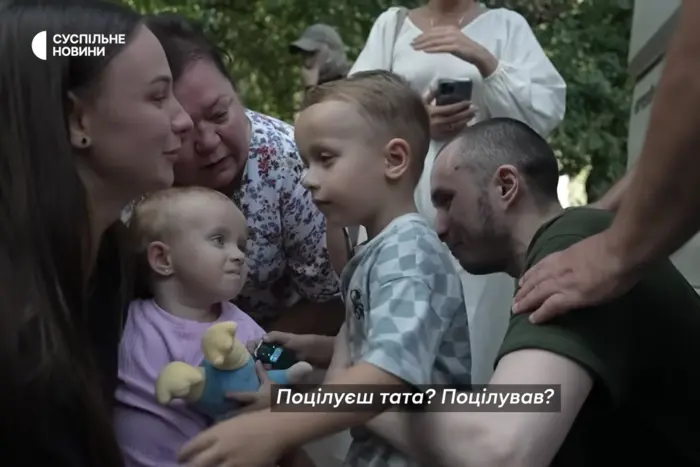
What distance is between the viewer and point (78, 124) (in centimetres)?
109

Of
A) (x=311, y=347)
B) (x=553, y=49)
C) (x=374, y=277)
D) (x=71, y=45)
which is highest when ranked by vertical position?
(x=71, y=45)

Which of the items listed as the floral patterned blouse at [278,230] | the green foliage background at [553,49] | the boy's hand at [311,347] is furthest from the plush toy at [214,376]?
the green foliage background at [553,49]

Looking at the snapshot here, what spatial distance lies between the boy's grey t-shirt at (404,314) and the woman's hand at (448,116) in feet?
2.22

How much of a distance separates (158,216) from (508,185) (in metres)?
0.51

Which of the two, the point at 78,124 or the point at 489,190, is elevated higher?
the point at 78,124

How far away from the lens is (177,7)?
3.76 m

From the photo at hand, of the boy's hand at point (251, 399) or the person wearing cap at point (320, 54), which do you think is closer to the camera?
the boy's hand at point (251, 399)

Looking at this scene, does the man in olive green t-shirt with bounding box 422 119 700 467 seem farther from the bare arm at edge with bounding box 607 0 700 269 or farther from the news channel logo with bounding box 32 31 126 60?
the news channel logo with bounding box 32 31 126 60

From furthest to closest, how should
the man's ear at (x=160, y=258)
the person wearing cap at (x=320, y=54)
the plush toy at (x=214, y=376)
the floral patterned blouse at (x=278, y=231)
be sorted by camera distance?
the person wearing cap at (x=320, y=54)
the floral patterned blouse at (x=278, y=231)
the man's ear at (x=160, y=258)
the plush toy at (x=214, y=376)

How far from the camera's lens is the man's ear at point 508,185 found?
135cm

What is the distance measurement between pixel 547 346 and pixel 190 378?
0.47 meters

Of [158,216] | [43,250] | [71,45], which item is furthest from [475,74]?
[43,250]

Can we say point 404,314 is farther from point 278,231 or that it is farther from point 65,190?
point 278,231

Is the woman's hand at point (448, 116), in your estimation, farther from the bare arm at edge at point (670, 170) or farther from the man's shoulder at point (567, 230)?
the bare arm at edge at point (670, 170)
